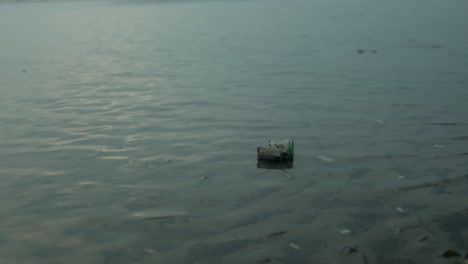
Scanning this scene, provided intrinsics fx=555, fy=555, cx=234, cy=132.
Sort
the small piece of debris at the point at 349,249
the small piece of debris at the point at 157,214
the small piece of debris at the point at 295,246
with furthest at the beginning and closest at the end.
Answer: the small piece of debris at the point at 157,214, the small piece of debris at the point at 295,246, the small piece of debris at the point at 349,249

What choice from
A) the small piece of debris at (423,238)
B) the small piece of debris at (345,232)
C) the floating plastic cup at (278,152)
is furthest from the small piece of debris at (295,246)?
the floating plastic cup at (278,152)

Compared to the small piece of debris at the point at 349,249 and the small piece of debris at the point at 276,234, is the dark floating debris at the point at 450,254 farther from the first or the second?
the small piece of debris at the point at 276,234

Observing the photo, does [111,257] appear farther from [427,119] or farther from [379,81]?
[379,81]

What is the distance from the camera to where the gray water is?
7.71 metres

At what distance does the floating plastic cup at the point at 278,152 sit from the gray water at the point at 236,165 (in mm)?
258

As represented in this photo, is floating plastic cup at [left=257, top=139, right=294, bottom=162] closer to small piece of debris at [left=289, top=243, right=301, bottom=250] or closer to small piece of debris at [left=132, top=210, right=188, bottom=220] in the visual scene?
small piece of debris at [left=132, top=210, right=188, bottom=220]

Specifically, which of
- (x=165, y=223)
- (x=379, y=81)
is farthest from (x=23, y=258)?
(x=379, y=81)

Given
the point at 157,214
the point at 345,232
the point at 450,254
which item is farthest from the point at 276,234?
the point at 450,254

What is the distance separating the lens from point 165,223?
8.41 meters

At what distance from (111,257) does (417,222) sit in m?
4.40

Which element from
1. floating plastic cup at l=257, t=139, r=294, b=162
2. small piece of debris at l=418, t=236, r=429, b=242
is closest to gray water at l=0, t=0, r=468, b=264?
small piece of debris at l=418, t=236, r=429, b=242

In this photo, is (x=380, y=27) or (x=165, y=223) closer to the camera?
(x=165, y=223)

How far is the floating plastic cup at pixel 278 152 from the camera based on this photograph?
10977mm

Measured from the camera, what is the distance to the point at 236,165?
36.4 feet
